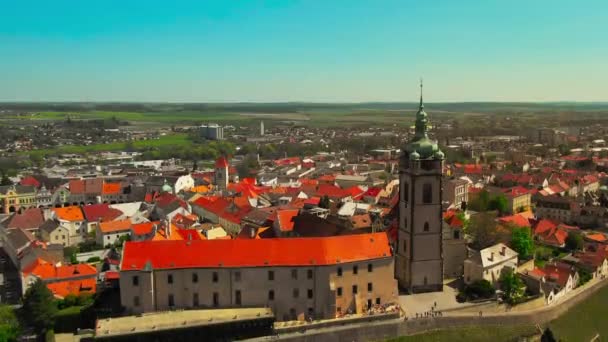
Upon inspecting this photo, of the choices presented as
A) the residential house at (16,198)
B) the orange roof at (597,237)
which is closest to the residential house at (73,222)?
the residential house at (16,198)

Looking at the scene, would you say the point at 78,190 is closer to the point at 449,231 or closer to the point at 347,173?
the point at 347,173

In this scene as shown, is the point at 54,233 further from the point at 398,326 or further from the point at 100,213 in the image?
the point at 398,326

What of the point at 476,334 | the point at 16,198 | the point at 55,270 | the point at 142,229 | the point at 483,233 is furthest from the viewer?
the point at 16,198

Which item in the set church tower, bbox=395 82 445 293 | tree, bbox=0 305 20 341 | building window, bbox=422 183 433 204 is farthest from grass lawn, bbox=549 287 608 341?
tree, bbox=0 305 20 341

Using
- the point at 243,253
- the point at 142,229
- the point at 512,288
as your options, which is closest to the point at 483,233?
the point at 512,288

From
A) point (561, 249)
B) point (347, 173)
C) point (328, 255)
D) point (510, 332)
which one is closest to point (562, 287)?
point (510, 332)

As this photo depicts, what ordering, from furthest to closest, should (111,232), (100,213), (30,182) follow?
1. (30,182)
2. (100,213)
3. (111,232)

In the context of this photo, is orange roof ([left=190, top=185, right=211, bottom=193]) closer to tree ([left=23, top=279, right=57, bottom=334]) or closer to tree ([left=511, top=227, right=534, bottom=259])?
tree ([left=511, top=227, right=534, bottom=259])
